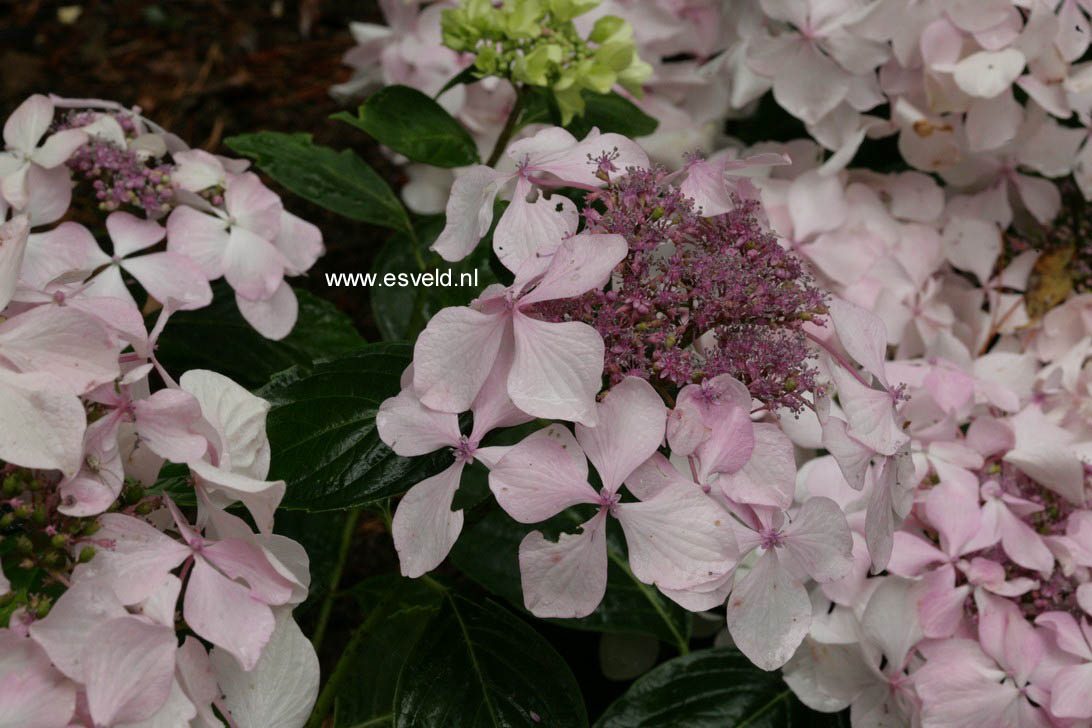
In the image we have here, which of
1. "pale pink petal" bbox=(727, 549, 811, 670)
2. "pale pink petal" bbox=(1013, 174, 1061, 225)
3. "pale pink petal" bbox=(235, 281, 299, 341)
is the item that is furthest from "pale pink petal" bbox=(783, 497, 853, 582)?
"pale pink petal" bbox=(1013, 174, 1061, 225)

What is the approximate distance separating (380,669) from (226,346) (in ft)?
0.97

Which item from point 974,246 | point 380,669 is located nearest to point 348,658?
point 380,669

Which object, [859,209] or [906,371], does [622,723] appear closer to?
[906,371]

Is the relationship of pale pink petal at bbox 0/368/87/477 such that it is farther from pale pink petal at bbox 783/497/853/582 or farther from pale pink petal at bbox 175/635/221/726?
pale pink petal at bbox 783/497/853/582

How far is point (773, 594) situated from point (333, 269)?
109 centimetres

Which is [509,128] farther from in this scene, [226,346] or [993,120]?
[993,120]

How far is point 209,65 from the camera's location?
70.5 inches

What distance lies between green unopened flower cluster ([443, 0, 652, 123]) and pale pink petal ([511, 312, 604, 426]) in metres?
0.36

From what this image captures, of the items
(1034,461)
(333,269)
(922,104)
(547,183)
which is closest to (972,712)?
(1034,461)

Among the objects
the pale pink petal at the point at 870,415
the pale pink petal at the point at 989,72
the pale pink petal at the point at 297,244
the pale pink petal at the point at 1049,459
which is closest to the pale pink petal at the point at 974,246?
the pale pink petal at the point at 989,72

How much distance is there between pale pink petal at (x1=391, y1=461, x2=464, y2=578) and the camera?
1.84 feet

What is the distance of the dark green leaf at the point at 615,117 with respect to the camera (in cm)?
96

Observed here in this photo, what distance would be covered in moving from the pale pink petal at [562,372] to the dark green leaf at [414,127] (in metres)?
0.41

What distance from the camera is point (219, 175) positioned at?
2.72 ft
